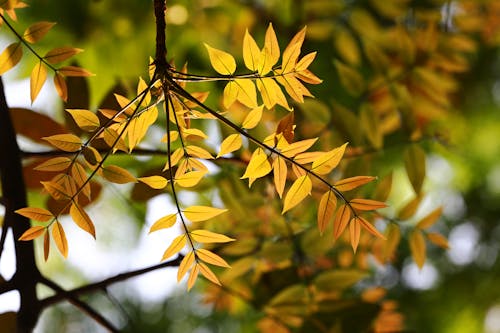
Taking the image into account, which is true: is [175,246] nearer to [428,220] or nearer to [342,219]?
[342,219]

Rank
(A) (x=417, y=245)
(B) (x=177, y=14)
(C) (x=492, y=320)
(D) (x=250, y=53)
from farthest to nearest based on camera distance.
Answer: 1. (C) (x=492, y=320)
2. (B) (x=177, y=14)
3. (A) (x=417, y=245)
4. (D) (x=250, y=53)

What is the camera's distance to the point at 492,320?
1465 millimetres

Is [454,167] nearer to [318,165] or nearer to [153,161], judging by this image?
[153,161]

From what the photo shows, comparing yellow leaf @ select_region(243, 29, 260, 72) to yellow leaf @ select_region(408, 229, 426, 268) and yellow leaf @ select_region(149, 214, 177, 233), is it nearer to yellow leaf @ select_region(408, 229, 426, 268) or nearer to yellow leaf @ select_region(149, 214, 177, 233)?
yellow leaf @ select_region(149, 214, 177, 233)

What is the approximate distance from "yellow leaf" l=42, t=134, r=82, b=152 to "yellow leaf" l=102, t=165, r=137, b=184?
21mm

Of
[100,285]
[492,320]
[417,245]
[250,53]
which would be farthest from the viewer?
[492,320]

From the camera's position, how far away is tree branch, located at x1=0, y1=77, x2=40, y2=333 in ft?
1.32

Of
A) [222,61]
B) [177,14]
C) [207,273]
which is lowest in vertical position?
[207,273]

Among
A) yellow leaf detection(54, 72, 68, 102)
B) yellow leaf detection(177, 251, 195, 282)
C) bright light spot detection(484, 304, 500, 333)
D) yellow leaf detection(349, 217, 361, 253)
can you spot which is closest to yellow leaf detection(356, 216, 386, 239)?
yellow leaf detection(349, 217, 361, 253)

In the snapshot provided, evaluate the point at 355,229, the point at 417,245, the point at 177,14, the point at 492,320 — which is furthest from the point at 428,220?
the point at 492,320

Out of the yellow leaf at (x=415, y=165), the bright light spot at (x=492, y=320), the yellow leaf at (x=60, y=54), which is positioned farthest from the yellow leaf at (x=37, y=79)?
the bright light spot at (x=492, y=320)

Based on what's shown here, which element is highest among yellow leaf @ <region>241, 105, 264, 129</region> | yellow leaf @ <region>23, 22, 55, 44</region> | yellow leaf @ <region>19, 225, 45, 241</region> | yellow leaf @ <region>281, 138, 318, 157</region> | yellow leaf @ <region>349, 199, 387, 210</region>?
yellow leaf @ <region>23, 22, 55, 44</region>

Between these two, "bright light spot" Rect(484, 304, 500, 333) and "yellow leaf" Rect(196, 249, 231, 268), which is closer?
"yellow leaf" Rect(196, 249, 231, 268)

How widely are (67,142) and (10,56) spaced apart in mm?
71
